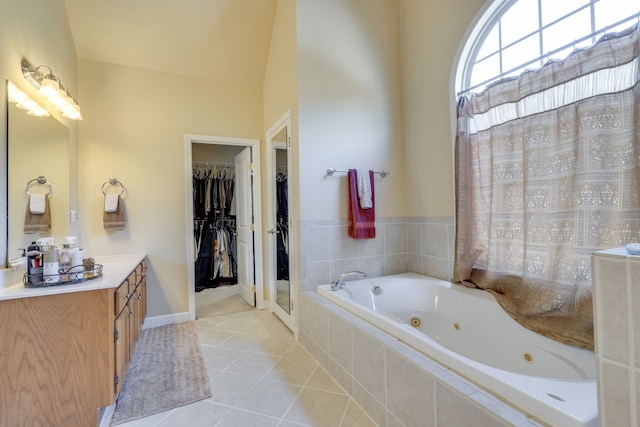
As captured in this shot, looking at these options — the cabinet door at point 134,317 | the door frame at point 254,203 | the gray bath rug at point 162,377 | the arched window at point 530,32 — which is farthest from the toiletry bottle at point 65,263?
the arched window at point 530,32

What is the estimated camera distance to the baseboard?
295cm

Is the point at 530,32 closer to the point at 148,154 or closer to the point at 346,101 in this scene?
the point at 346,101

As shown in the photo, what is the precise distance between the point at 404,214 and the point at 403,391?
1852 mm

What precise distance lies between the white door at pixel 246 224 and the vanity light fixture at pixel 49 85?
1.61 meters

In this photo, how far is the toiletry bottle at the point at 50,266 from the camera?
155 cm

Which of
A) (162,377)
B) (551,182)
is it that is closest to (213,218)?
(162,377)

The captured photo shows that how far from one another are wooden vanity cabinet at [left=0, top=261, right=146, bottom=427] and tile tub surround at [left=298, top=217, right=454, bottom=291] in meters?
1.37

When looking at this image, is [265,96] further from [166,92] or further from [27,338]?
[27,338]

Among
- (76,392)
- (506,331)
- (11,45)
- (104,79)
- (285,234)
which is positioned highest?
(104,79)

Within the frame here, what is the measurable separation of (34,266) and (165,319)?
1675 mm

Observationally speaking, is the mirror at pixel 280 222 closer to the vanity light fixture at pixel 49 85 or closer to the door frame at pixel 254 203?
the door frame at pixel 254 203

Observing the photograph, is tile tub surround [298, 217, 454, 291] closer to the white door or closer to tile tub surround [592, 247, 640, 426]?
the white door

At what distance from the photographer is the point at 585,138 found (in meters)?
1.57

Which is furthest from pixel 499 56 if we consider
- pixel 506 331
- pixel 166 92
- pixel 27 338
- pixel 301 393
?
pixel 27 338
